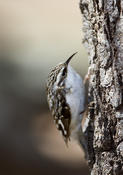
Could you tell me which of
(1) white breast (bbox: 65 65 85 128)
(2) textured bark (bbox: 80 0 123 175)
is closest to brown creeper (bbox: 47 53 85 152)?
(1) white breast (bbox: 65 65 85 128)

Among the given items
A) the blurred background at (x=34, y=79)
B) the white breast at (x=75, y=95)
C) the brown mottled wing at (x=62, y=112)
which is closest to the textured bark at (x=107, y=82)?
the white breast at (x=75, y=95)

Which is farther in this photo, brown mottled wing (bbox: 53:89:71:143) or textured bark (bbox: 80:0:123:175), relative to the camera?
brown mottled wing (bbox: 53:89:71:143)

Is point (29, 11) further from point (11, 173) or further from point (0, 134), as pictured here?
point (11, 173)

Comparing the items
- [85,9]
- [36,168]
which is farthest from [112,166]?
[36,168]

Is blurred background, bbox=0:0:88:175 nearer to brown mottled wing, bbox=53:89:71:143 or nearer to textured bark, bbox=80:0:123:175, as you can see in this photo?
brown mottled wing, bbox=53:89:71:143

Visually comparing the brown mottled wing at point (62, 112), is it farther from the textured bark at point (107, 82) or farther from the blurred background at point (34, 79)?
the blurred background at point (34, 79)

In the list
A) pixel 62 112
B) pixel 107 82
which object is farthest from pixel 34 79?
pixel 107 82
